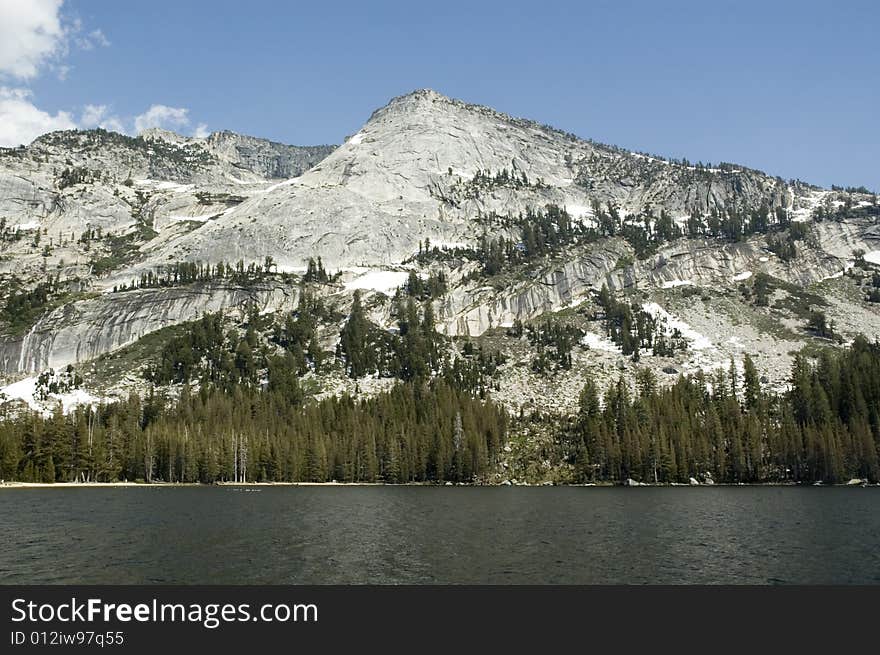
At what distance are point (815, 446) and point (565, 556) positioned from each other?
111604 mm

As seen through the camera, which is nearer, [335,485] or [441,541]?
[441,541]

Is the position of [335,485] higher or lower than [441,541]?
higher

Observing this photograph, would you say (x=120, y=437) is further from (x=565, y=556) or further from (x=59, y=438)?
(x=565, y=556)

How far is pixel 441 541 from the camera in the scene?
6025 cm

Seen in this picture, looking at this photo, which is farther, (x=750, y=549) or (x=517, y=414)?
(x=517, y=414)

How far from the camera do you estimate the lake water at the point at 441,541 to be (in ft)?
151

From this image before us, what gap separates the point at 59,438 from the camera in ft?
481

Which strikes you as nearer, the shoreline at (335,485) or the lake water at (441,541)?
the lake water at (441,541)

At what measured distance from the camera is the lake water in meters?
45.9

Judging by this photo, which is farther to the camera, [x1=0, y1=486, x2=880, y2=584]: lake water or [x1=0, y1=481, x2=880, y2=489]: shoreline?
[x1=0, y1=481, x2=880, y2=489]: shoreline

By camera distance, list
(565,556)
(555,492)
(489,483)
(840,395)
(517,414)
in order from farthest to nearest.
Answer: (517,414) < (840,395) < (489,483) < (555,492) < (565,556)
